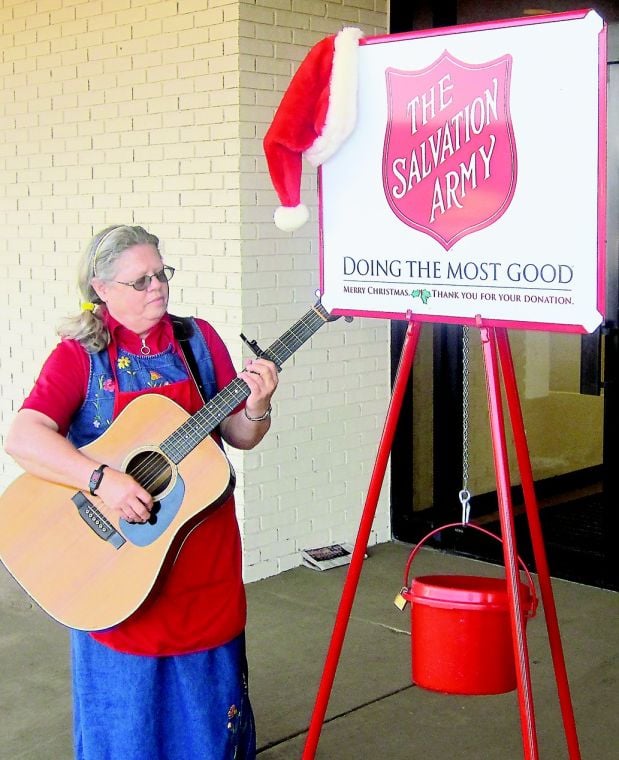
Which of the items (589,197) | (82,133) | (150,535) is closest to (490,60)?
(589,197)

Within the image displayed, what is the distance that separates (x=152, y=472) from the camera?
283cm

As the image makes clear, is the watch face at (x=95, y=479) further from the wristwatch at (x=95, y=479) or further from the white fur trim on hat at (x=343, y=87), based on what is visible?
the white fur trim on hat at (x=343, y=87)

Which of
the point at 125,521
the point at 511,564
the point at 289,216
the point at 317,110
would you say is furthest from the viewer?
the point at 289,216

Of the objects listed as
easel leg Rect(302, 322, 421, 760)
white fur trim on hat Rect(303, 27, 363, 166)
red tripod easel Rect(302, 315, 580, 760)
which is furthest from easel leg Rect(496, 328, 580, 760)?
white fur trim on hat Rect(303, 27, 363, 166)

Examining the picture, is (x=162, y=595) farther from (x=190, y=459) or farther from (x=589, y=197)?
(x=589, y=197)

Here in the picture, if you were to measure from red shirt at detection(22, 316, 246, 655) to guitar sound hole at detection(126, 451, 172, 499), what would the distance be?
14cm

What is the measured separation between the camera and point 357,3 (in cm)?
543

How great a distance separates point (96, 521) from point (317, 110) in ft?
3.88

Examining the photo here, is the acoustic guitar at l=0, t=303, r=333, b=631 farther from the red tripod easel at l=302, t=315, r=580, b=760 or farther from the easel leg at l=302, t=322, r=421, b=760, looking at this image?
the red tripod easel at l=302, t=315, r=580, b=760

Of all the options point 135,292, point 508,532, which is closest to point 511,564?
point 508,532

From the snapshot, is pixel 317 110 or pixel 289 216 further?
pixel 289 216

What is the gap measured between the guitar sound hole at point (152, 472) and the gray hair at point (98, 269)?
30 cm

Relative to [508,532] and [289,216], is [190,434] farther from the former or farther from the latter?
[508,532]

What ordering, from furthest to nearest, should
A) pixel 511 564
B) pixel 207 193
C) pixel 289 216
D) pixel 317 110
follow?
pixel 207 193 → pixel 289 216 → pixel 317 110 → pixel 511 564
